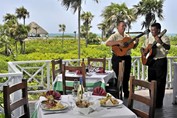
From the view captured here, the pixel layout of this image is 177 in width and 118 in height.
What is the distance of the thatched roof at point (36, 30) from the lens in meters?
26.1

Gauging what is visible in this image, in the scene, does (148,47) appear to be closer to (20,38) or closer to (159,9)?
(159,9)

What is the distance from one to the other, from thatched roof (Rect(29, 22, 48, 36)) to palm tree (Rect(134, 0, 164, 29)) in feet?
38.5

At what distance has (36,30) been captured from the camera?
27.1 m

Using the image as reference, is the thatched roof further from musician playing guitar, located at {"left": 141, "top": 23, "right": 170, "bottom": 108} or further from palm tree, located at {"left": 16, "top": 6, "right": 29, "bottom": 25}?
musician playing guitar, located at {"left": 141, "top": 23, "right": 170, "bottom": 108}

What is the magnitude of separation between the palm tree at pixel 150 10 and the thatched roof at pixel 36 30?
1173cm

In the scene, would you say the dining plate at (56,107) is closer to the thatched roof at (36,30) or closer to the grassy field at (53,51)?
the grassy field at (53,51)

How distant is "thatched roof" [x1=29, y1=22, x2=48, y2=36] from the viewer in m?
26.1

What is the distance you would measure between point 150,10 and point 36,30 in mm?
13055

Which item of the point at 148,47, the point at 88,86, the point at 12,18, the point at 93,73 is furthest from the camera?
the point at 12,18

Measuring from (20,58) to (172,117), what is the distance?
17.9 metres

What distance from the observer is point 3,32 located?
74.6 ft

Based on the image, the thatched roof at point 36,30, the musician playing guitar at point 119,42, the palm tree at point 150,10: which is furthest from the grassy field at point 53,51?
the musician playing guitar at point 119,42

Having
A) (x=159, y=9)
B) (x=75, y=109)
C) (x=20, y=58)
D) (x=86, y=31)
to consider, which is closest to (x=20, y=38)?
(x=20, y=58)

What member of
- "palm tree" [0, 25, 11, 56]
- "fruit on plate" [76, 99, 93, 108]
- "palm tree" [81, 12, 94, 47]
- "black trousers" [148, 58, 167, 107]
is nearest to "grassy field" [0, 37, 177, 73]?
"palm tree" [0, 25, 11, 56]
